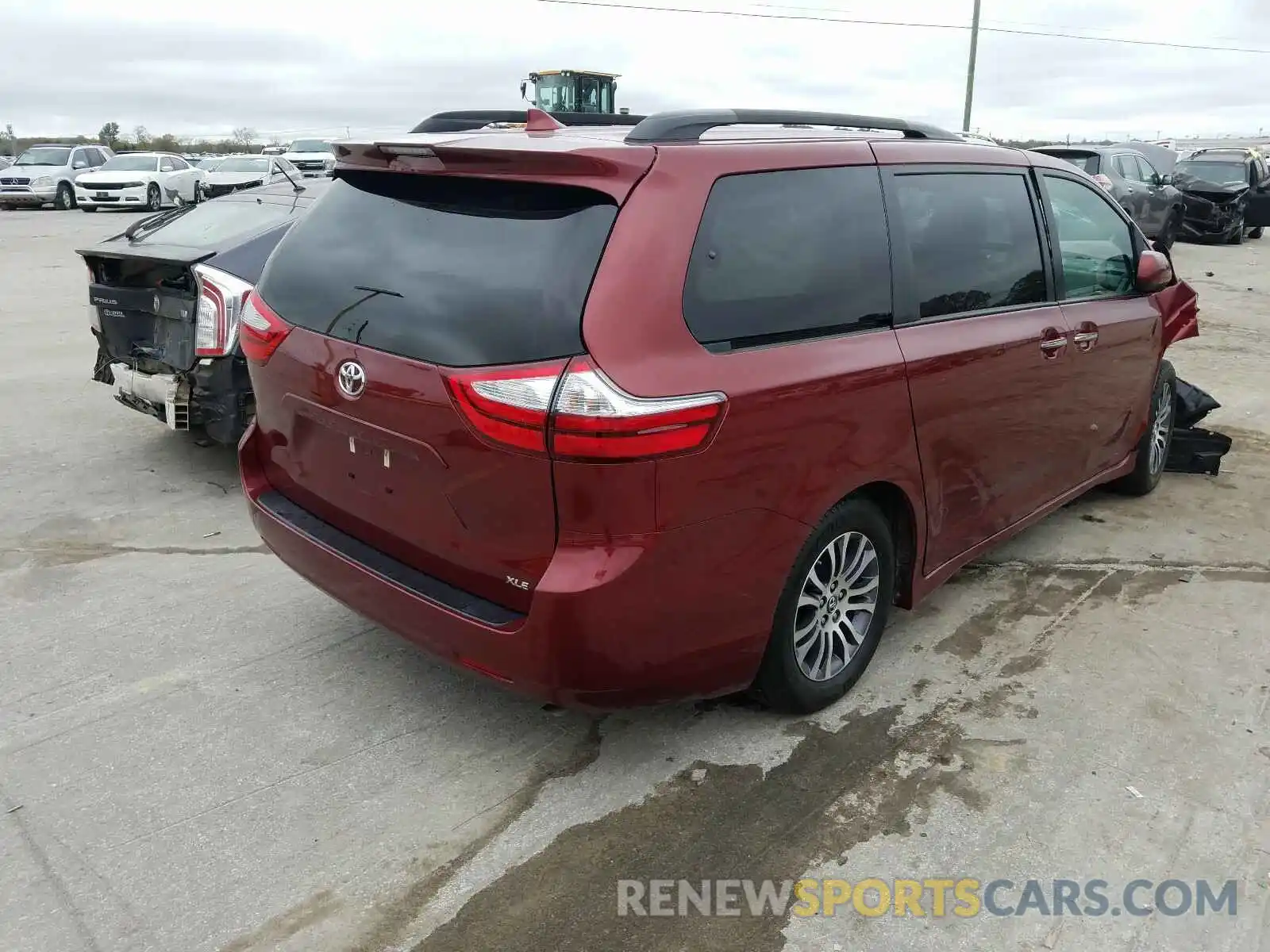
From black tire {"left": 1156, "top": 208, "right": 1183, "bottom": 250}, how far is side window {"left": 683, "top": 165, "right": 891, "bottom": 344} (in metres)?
17.1

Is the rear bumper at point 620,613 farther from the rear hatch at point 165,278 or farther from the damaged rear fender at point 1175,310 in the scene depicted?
the damaged rear fender at point 1175,310

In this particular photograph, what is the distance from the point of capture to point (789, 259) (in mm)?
2959

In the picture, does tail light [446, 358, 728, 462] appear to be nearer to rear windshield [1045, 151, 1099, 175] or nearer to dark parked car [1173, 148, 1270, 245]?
rear windshield [1045, 151, 1099, 175]

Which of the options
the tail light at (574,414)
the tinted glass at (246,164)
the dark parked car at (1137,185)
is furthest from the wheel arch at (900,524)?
the tinted glass at (246,164)

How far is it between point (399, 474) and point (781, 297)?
1.20 meters

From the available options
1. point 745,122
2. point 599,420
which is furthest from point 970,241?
point 599,420

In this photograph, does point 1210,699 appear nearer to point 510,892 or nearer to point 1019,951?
point 1019,951

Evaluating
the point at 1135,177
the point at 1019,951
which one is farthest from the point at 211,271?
the point at 1135,177

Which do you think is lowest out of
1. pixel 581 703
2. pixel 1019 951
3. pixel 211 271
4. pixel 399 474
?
pixel 1019 951

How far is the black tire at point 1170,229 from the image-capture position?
725 inches

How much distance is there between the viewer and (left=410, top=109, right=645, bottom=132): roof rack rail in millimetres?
3912

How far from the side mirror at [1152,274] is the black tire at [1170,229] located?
14.9m

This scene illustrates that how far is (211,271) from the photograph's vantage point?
17.0 ft

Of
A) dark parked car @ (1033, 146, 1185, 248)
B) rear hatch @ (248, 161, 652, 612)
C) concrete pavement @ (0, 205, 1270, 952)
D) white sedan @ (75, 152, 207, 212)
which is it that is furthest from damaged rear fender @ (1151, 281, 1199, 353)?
white sedan @ (75, 152, 207, 212)
